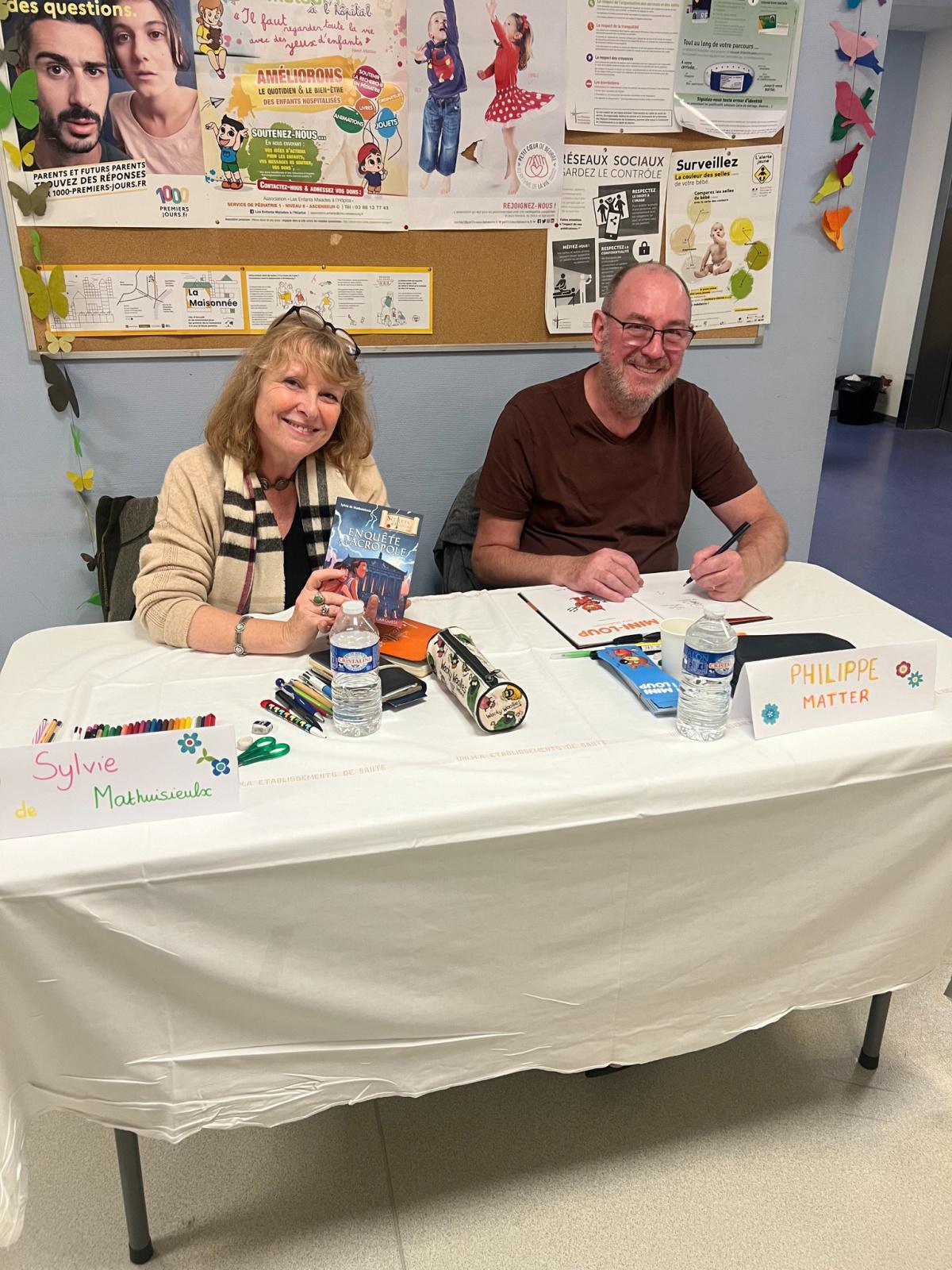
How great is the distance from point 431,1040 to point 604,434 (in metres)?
1.40

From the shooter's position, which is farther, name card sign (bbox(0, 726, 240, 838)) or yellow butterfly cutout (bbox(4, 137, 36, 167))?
yellow butterfly cutout (bbox(4, 137, 36, 167))

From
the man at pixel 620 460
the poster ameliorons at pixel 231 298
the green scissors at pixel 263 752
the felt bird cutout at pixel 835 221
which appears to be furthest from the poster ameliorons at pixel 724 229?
the green scissors at pixel 263 752

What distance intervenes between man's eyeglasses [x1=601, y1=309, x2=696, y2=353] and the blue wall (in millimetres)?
5011

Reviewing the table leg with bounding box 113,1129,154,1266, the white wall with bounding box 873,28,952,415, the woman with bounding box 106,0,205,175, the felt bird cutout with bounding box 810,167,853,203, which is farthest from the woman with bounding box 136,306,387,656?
the white wall with bounding box 873,28,952,415

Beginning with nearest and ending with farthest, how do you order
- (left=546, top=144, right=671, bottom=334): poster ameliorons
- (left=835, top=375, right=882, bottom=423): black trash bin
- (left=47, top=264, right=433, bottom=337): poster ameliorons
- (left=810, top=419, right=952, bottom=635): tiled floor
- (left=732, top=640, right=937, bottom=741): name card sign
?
(left=732, top=640, right=937, bottom=741): name card sign
(left=47, top=264, right=433, bottom=337): poster ameliorons
(left=546, top=144, right=671, bottom=334): poster ameliorons
(left=810, top=419, right=952, bottom=635): tiled floor
(left=835, top=375, right=882, bottom=423): black trash bin

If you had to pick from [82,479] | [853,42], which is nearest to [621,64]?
Result: [853,42]

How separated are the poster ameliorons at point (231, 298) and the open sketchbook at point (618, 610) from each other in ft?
2.95

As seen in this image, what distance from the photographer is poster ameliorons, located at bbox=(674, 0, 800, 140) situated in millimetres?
2309

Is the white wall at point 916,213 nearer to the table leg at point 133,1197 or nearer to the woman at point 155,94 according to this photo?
the woman at point 155,94

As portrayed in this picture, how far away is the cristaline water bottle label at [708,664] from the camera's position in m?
1.26

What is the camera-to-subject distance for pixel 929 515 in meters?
5.05

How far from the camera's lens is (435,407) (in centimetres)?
247

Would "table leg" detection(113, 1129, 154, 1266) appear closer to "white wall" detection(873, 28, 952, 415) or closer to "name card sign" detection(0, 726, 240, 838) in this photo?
"name card sign" detection(0, 726, 240, 838)

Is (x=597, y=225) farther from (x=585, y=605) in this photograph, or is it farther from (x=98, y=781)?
(x=98, y=781)
